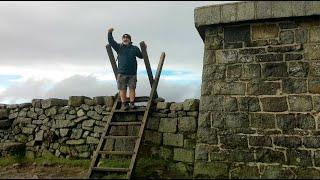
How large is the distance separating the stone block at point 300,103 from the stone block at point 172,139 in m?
2.04

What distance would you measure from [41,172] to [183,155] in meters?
2.67

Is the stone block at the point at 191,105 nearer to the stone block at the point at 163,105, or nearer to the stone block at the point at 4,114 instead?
the stone block at the point at 163,105

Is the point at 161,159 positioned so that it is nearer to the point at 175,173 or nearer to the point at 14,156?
the point at 175,173

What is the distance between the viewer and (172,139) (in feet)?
24.0

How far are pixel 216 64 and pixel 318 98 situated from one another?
70.0 inches

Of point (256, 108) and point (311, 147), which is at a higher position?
point (256, 108)

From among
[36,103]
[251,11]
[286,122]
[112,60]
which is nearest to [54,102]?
[36,103]

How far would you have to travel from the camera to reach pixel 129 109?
755 centimetres

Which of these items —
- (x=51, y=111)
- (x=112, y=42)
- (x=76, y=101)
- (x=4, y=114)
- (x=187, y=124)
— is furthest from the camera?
(x=4, y=114)

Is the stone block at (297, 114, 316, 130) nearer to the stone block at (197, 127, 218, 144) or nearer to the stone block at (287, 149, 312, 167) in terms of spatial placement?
the stone block at (287, 149, 312, 167)

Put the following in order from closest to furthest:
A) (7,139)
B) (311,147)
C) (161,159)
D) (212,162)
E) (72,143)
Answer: (311,147)
(212,162)
(161,159)
(72,143)
(7,139)

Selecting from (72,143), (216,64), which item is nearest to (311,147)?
(216,64)

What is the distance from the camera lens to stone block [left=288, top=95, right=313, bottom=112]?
251 inches

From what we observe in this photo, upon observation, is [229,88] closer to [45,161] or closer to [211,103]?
[211,103]
